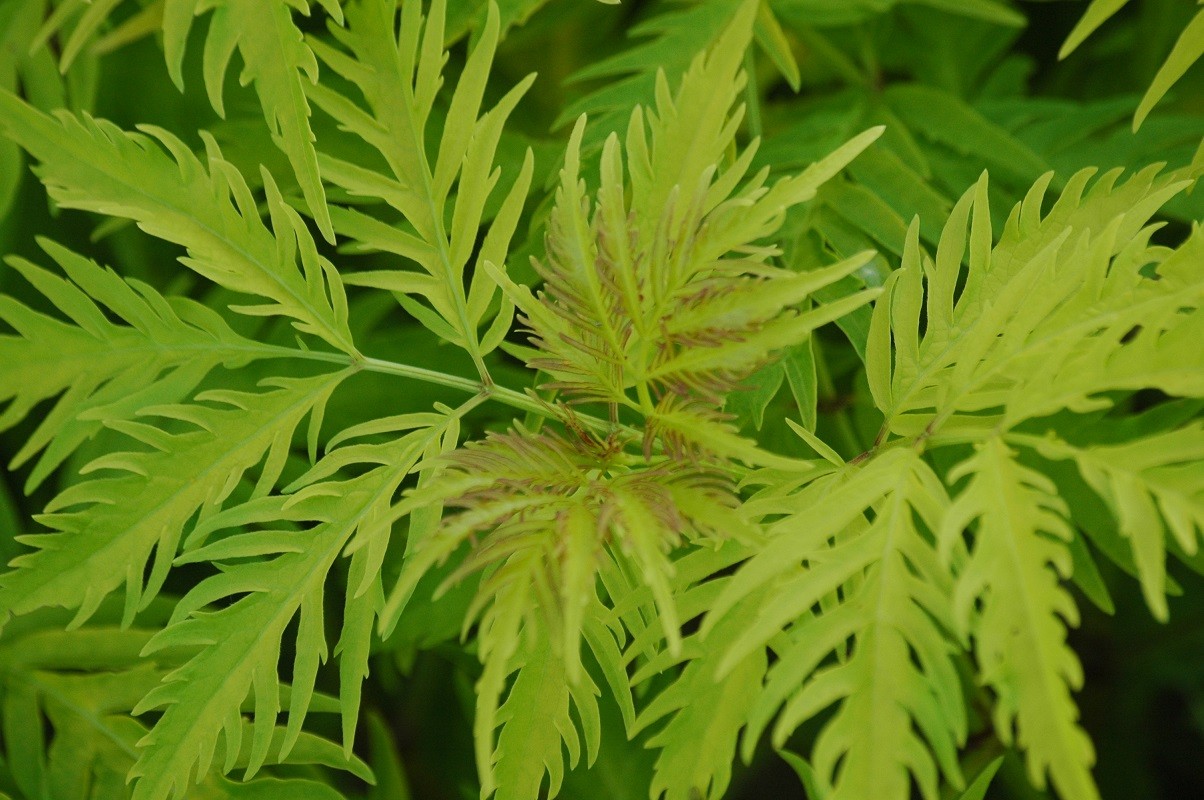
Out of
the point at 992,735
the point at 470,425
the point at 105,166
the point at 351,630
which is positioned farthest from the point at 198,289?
the point at 992,735

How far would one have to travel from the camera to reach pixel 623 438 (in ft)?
1.71

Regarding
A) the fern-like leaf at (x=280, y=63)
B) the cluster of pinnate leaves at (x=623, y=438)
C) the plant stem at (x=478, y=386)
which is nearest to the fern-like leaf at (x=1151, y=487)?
the cluster of pinnate leaves at (x=623, y=438)

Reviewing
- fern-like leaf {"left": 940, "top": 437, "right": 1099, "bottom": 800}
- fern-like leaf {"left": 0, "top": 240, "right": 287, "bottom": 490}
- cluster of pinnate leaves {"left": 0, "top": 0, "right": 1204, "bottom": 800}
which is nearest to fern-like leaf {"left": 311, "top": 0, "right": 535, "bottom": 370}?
cluster of pinnate leaves {"left": 0, "top": 0, "right": 1204, "bottom": 800}

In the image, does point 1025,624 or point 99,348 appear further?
point 99,348

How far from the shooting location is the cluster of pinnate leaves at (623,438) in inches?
15.4

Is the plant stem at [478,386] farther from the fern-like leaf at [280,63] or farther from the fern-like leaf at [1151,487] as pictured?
the fern-like leaf at [1151,487]

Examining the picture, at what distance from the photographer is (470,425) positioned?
846mm

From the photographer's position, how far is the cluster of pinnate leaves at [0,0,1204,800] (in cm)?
39

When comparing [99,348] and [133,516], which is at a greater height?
[99,348]

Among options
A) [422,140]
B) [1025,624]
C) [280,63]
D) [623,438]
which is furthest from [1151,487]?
[280,63]

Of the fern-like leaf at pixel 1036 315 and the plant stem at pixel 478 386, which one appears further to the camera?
the plant stem at pixel 478 386

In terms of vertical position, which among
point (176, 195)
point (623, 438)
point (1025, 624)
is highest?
point (176, 195)

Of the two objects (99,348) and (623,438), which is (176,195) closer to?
(99,348)

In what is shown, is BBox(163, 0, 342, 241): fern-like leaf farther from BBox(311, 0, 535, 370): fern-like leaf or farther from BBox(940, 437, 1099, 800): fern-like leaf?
BBox(940, 437, 1099, 800): fern-like leaf
